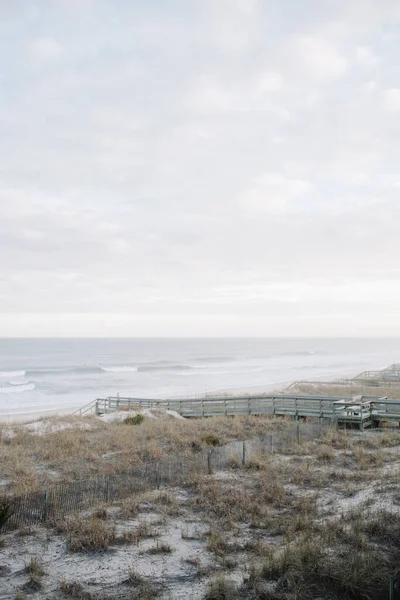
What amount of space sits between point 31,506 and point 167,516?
10.7 feet

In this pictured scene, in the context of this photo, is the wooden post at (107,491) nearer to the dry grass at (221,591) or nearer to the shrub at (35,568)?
the shrub at (35,568)

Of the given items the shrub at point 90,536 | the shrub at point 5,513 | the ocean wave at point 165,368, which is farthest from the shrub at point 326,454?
the ocean wave at point 165,368

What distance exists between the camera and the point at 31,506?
38.9 ft

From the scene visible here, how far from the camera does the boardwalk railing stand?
1189cm

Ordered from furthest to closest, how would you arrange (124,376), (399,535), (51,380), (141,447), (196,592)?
(124,376)
(51,380)
(141,447)
(399,535)
(196,592)

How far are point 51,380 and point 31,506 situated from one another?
7541 centimetres

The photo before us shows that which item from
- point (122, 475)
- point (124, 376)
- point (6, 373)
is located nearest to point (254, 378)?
point (124, 376)

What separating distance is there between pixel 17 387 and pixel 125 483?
64728mm

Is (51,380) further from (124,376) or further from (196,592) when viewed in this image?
(196,592)

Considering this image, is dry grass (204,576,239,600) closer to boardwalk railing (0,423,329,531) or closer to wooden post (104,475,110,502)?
boardwalk railing (0,423,329,531)

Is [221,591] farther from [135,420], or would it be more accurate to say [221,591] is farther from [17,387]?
[17,387]

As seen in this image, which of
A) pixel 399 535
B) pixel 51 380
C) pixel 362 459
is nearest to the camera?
pixel 399 535

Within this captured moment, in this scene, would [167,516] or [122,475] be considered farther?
[122,475]

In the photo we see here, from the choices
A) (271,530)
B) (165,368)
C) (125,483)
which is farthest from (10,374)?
(271,530)
